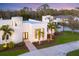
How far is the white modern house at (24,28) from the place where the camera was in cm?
268

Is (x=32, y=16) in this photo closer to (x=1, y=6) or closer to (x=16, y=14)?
(x=16, y=14)

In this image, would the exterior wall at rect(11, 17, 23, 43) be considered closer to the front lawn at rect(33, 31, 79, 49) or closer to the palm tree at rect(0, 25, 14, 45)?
the palm tree at rect(0, 25, 14, 45)

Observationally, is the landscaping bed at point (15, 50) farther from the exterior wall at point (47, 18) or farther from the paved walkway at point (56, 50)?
the exterior wall at point (47, 18)

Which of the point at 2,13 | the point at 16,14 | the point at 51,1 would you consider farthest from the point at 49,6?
the point at 2,13

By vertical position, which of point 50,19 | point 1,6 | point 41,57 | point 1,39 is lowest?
point 41,57

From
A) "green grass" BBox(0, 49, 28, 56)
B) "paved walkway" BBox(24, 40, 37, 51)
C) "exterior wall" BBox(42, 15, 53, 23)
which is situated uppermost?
"exterior wall" BBox(42, 15, 53, 23)

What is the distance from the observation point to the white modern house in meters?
2.68

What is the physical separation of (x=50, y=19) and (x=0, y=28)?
2.03 ft

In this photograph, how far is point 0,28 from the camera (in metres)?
2.68

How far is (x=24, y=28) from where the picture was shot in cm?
272

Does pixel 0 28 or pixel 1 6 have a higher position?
pixel 1 6

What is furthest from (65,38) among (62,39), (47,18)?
(47,18)

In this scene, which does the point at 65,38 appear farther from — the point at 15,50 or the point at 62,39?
the point at 15,50

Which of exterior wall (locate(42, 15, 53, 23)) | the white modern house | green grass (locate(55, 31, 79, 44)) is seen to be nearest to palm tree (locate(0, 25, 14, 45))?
the white modern house
